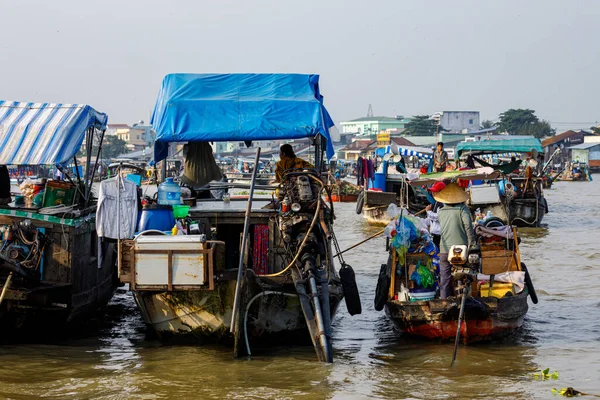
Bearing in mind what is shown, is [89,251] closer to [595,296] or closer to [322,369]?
[322,369]

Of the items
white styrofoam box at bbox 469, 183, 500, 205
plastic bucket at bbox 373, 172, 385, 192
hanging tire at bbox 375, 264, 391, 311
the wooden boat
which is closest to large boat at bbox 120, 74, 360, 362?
hanging tire at bbox 375, 264, 391, 311

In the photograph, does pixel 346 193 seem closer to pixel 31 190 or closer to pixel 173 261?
pixel 31 190

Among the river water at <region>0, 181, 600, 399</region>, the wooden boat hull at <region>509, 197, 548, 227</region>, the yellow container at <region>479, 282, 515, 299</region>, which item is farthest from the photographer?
the wooden boat hull at <region>509, 197, 548, 227</region>

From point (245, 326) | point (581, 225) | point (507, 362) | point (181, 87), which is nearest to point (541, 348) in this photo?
point (507, 362)

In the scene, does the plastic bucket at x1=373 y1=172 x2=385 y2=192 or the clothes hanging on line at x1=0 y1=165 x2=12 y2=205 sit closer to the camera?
the clothes hanging on line at x1=0 y1=165 x2=12 y2=205

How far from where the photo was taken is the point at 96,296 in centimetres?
957

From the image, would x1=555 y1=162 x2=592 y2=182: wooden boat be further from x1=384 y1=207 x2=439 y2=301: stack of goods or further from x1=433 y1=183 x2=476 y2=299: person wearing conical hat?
x1=433 y1=183 x2=476 y2=299: person wearing conical hat

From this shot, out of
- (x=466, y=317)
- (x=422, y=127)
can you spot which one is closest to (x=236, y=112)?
(x=466, y=317)

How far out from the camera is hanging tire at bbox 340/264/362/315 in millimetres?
8562

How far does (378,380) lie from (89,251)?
362 cm

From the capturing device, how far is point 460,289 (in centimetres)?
820

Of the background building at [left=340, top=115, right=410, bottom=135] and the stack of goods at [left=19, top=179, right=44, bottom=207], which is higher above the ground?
the background building at [left=340, top=115, right=410, bottom=135]

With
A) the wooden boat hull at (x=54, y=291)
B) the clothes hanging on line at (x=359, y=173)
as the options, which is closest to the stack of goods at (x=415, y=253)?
the wooden boat hull at (x=54, y=291)

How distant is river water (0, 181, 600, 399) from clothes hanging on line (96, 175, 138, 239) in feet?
4.14
